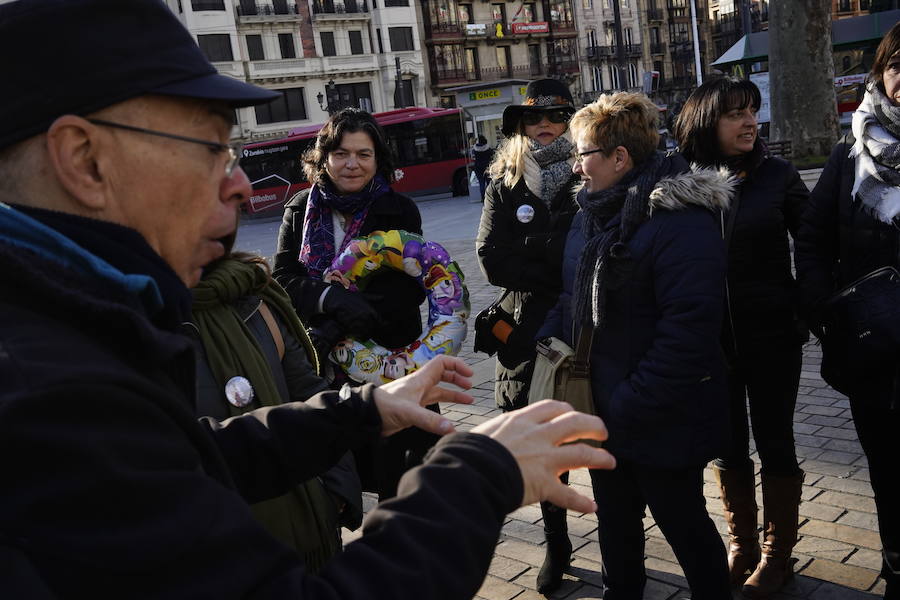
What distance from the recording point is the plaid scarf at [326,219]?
3.86 meters

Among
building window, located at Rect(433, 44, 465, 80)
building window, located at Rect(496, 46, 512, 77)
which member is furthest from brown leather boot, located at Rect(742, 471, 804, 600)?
building window, located at Rect(496, 46, 512, 77)

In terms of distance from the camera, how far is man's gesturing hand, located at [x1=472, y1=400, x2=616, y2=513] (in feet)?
4.19

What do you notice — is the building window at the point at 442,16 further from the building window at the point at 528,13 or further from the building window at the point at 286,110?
the building window at the point at 286,110

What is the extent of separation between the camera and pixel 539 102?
407cm

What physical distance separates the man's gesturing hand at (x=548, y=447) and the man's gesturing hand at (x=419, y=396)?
1.04 ft

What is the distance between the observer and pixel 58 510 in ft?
3.18

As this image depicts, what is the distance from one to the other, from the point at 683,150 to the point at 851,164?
2.62 ft

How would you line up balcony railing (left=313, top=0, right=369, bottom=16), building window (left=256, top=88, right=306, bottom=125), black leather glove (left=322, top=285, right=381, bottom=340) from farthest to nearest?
1. balcony railing (left=313, top=0, right=369, bottom=16)
2. building window (left=256, top=88, right=306, bottom=125)
3. black leather glove (left=322, top=285, right=381, bottom=340)

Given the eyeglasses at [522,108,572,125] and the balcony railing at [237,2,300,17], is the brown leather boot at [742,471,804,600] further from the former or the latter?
the balcony railing at [237,2,300,17]

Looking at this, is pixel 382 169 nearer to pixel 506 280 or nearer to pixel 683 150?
pixel 506 280

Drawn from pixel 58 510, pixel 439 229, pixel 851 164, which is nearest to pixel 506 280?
pixel 851 164

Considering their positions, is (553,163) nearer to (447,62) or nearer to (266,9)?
(266,9)

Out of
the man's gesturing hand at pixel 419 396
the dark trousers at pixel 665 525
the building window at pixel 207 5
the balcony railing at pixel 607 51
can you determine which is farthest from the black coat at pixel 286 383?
the balcony railing at pixel 607 51

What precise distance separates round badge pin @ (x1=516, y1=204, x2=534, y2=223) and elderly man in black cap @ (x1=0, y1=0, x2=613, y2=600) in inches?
97.8
